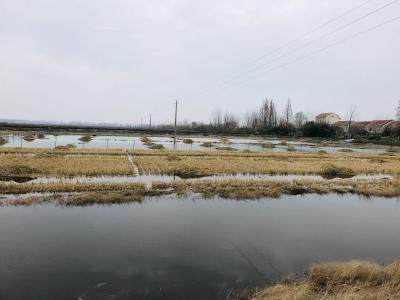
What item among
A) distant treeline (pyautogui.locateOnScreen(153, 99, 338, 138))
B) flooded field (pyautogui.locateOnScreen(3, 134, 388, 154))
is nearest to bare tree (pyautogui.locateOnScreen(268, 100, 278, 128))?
distant treeline (pyautogui.locateOnScreen(153, 99, 338, 138))

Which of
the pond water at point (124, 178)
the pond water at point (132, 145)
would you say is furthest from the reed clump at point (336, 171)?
the pond water at point (132, 145)

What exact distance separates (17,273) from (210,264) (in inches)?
162

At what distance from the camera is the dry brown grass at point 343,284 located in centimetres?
602

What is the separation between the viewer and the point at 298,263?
316 inches

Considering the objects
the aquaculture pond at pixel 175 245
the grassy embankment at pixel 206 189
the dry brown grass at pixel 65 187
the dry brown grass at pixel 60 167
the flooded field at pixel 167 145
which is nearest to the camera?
the aquaculture pond at pixel 175 245

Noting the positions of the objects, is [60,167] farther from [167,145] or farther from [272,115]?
[272,115]

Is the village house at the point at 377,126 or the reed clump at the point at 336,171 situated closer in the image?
the reed clump at the point at 336,171

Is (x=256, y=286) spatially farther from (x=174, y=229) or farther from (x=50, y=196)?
(x=50, y=196)

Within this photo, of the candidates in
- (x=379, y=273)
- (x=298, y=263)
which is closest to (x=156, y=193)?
(x=298, y=263)

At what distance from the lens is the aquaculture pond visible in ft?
22.1

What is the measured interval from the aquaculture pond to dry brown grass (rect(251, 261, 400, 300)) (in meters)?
0.53

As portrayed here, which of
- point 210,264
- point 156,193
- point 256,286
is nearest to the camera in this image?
point 256,286

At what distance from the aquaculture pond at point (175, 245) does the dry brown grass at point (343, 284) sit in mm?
533

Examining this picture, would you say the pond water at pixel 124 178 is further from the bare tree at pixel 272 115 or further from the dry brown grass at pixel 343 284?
the bare tree at pixel 272 115
